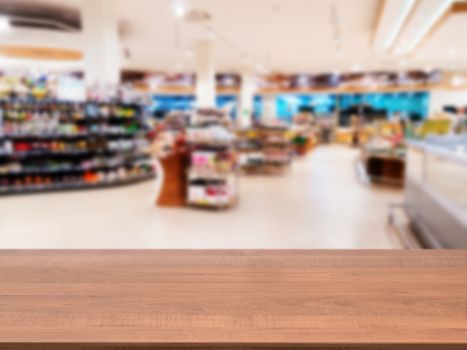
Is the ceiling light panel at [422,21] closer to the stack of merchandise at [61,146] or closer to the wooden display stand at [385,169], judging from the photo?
the wooden display stand at [385,169]

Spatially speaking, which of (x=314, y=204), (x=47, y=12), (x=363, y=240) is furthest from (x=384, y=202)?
(x=47, y=12)

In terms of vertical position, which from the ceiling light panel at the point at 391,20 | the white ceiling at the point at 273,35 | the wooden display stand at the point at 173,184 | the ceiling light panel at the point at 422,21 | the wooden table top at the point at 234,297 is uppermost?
the white ceiling at the point at 273,35

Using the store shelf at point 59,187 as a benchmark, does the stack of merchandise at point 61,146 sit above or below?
above

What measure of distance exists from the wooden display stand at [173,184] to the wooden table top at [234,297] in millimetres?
5181

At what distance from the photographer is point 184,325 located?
2.96ft

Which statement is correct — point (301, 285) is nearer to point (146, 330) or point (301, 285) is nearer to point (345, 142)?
point (146, 330)

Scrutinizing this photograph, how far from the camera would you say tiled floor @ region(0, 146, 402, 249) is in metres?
4.56

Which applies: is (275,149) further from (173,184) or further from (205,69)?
(173,184)

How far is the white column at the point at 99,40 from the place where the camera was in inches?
330

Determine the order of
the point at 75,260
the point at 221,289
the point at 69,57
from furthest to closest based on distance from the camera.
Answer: the point at 69,57
the point at 75,260
the point at 221,289

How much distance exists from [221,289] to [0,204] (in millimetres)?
6877

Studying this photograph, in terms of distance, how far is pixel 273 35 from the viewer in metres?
12.4

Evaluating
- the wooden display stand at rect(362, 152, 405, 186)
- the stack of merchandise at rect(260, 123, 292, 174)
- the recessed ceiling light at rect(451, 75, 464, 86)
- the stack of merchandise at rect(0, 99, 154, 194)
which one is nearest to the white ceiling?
the recessed ceiling light at rect(451, 75, 464, 86)

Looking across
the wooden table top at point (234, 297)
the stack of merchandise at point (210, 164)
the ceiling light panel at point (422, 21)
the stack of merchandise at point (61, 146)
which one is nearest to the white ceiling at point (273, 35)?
the ceiling light panel at point (422, 21)
